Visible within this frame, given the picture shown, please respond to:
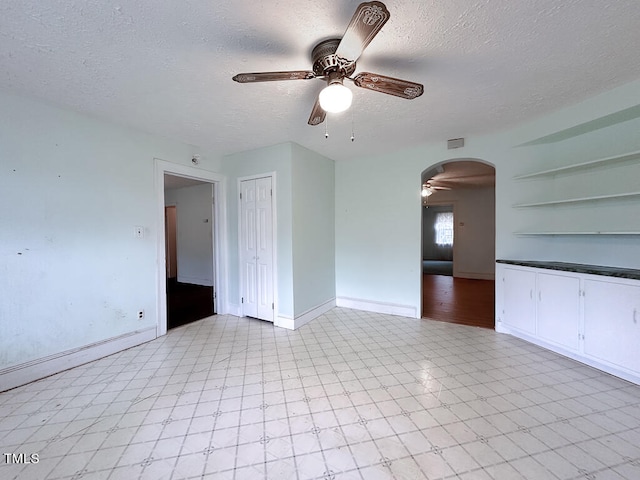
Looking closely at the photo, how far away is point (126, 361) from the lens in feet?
8.48

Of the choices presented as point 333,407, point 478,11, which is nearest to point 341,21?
point 478,11

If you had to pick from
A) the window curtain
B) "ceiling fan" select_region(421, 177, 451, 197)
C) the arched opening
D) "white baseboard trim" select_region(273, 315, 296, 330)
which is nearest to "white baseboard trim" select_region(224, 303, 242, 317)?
"white baseboard trim" select_region(273, 315, 296, 330)

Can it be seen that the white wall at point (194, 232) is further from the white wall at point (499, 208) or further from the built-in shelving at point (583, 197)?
the built-in shelving at point (583, 197)

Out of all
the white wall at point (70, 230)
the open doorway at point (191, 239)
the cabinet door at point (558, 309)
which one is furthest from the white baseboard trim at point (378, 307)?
the open doorway at point (191, 239)

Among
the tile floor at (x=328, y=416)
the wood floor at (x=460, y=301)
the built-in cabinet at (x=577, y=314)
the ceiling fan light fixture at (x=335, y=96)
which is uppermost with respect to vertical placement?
the ceiling fan light fixture at (x=335, y=96)

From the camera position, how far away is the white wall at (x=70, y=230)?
85.6 inches

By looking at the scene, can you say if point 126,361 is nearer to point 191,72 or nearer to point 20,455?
point 20,455

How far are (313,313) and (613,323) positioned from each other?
3.02m

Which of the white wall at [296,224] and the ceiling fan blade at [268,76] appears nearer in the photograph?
the ceiling fan blade at [268,76]

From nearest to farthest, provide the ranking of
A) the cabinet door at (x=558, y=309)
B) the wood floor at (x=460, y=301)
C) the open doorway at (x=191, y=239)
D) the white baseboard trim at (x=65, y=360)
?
the white baseboard trim at (x=65, y=360) < the cabinet door at (x=558, y=309) < the wood floor at (x=460, y=301) < the open doorway at (x=191, y=239)

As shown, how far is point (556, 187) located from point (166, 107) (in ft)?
13.5

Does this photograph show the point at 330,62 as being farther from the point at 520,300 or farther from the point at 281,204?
A: the point at 520,300

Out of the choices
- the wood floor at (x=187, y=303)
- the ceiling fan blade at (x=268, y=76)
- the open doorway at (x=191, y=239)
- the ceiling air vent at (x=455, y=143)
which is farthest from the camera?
the open doorway at (x=191, y=239)

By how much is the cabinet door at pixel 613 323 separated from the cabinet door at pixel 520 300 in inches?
19.4
